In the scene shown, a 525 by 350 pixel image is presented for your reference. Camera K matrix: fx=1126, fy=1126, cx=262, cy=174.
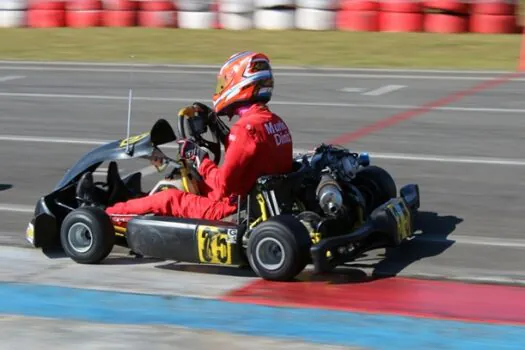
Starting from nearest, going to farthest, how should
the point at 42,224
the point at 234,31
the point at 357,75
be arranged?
the point at 42,224 < the point at 357,75 < the point at 234,31

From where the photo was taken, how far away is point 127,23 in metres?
21.7

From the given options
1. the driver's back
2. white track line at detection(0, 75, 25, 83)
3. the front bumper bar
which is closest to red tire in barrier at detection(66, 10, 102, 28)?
white track line at detection(0, 75, 25, 83)

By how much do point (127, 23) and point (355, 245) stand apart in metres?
15.8

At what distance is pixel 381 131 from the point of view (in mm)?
11898

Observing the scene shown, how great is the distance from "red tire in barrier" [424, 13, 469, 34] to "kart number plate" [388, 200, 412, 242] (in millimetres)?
12671

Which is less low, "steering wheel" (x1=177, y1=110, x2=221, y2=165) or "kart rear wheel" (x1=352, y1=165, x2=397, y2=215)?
"steering wheel" (x1=177, y1=110, x2=221, y2=165)

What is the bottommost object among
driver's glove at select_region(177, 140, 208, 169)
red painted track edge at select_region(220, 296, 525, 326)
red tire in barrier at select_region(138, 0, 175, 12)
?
red painted track edge at select_region(220, 296, 525, 326)

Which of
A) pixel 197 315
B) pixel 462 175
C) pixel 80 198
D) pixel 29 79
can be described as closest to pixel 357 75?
pixel 29 79

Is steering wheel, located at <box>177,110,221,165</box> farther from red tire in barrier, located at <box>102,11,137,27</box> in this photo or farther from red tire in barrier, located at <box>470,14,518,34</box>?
red tire in barrier, located at <box>102,11,137,27</box>

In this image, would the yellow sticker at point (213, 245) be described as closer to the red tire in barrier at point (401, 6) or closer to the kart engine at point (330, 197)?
the kart engine at point (330, 197)

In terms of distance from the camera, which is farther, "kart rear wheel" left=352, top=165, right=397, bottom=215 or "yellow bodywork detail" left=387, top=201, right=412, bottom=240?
"kart rear wheel" left=352, top=165, right=397, bottom=215

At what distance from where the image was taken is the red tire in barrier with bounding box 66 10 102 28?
21.9 m

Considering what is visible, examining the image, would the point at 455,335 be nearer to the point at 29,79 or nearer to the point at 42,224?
the point at 42,224

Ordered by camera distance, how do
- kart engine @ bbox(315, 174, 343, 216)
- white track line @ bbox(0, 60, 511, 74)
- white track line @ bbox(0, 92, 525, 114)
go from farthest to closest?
white track line @ bbox(0, 60, 511, 74)
white track line @ bbox(0, 92, 525, 114)
kart engine @ bbox(315, 174, 343, 216)
